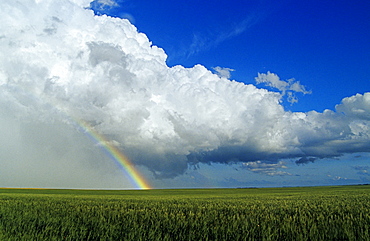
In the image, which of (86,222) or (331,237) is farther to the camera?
(86,222)

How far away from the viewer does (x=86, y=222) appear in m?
12.6

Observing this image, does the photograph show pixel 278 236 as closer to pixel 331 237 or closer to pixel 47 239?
pixel 331 237

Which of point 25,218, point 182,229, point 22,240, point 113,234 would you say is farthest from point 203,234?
point 25,218

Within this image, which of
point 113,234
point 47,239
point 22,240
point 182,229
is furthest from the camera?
point 182,229

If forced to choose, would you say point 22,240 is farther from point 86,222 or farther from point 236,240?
point 236,240

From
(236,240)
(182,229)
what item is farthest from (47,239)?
(236,240)

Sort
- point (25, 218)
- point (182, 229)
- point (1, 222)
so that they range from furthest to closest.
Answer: point (25, 218) → point (1, 222) → point (182, 229)

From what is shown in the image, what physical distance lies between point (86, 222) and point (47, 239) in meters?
3.34

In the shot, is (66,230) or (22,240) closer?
(22,240)

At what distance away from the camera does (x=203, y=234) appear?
10.1 meters

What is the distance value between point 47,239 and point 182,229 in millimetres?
4836

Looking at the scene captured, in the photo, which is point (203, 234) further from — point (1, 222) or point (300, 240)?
point (1, 222)

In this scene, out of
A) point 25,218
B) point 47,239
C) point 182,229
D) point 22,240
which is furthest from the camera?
point 25,218

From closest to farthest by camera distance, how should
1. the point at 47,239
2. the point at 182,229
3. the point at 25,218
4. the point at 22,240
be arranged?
1. the point at 22,240
2. the point at 47,239
3. the point at 182,229
4. the point at 25,218
